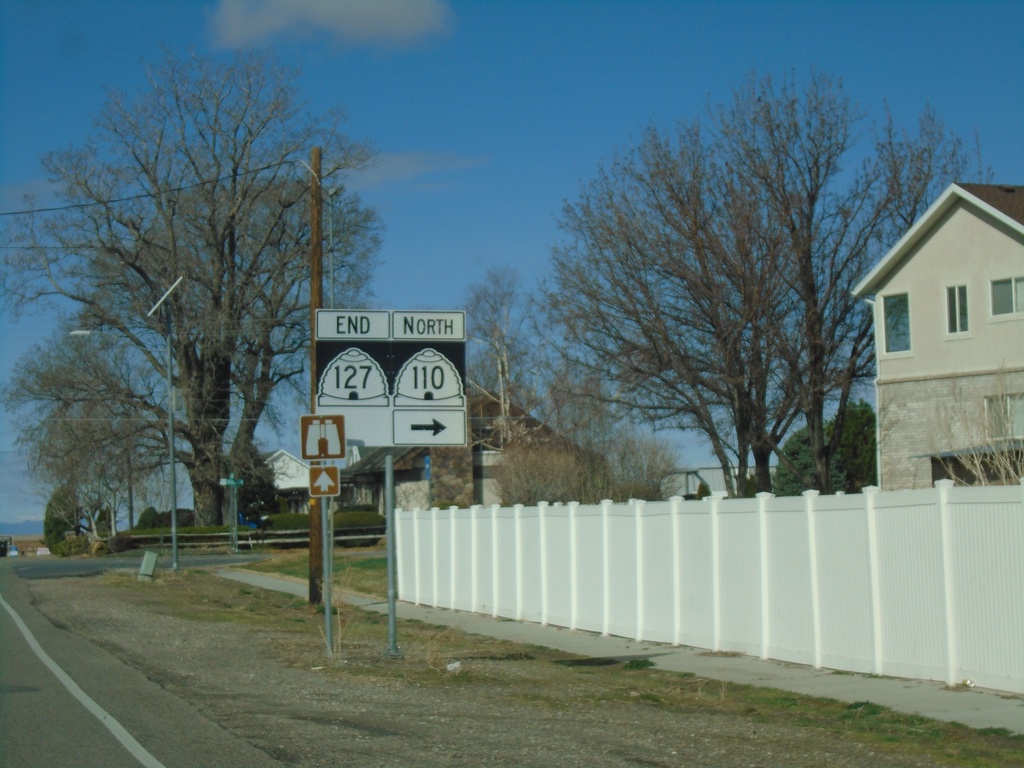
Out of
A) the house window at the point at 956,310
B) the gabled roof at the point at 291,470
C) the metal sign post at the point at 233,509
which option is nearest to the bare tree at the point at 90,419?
the metal sign post at the point at 233,509

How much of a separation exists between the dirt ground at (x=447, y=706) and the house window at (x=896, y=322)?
1750 cm

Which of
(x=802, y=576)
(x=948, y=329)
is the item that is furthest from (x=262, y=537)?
(x=802, y=576)

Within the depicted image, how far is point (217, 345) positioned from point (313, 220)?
26014 millimetres

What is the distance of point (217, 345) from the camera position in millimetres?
47844

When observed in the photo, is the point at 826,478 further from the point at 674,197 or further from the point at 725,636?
the point at 725,636

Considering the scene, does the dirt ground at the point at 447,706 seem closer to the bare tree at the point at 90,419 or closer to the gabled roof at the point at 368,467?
the bare tree at the point at 90,419

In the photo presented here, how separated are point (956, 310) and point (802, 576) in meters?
18.7

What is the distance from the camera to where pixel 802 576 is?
14055mm

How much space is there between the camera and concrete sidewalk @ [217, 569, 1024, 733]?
1048cm

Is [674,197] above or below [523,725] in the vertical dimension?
above

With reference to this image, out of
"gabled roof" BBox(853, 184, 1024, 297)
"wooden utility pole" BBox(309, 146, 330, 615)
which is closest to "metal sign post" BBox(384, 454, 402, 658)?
"wooden utility pole" BBox(309, 146, 330, 615)

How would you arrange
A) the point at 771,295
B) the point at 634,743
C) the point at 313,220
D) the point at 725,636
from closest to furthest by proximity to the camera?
the point at 634,743 → the point at 725,636 → the point at 313,220 → the point at 771,295

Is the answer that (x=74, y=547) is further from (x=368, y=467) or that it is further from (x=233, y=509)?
(x=368, y=467)

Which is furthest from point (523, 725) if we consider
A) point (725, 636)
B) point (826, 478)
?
point (826, 478)
